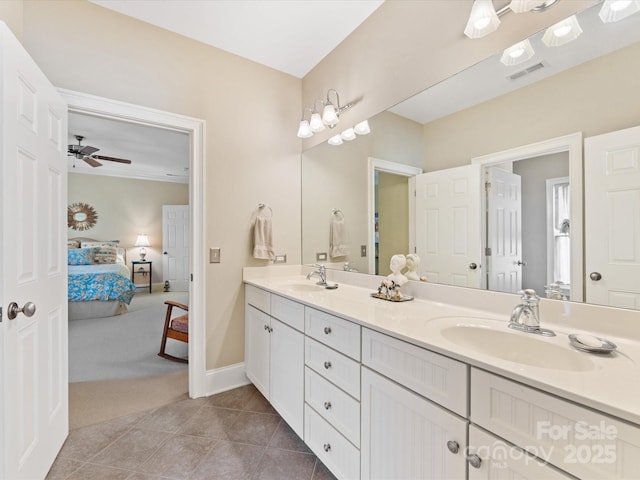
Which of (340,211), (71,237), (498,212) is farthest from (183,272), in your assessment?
(498,212)

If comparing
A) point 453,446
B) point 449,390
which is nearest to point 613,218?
point 449,390

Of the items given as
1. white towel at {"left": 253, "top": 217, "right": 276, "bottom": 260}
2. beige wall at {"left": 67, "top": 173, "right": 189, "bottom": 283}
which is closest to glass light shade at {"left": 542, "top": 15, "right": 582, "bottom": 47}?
white towel at {"left": 253, "top": 217, "right": 276, "bottom": 260}

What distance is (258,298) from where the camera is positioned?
214cm

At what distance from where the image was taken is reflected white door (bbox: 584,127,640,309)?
98 cm

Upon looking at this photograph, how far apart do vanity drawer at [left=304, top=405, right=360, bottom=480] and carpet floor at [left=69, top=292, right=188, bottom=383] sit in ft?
5.35

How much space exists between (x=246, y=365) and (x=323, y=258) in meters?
1.05

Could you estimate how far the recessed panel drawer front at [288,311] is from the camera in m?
1.62

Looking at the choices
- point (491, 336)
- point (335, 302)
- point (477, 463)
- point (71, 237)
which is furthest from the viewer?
point (71, 237)

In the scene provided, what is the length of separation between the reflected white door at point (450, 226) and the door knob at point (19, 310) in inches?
72.2

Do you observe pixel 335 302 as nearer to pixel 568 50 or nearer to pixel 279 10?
pixel 568 50

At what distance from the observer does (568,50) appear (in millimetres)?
1133

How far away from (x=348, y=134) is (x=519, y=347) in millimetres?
1726

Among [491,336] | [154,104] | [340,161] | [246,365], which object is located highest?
[154,104]

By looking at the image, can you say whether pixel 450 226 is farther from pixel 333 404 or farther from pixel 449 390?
pixel 333 404
